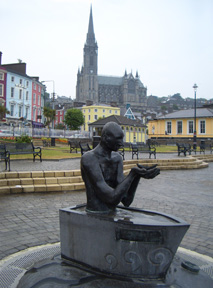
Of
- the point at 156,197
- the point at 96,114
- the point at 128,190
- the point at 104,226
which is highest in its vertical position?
the point at 96,114

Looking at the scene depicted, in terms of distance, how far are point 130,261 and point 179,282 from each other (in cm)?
61

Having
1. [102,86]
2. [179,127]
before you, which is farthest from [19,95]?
[102,86]

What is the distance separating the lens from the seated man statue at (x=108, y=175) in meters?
2.84

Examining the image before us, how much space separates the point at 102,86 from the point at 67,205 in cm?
14475

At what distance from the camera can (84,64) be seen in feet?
470

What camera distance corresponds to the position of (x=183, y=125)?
42.8 metres

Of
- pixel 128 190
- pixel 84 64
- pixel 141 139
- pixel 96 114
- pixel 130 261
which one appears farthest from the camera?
pixel 84 64

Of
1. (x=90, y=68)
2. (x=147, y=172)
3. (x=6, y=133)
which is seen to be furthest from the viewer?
(x=90, y=68)

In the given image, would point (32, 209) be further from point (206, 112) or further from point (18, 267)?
point (206, 112)

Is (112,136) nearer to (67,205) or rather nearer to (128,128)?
(67,205)

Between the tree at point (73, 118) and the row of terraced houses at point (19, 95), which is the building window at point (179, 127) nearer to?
the row of terraced houses at point (19, 95)

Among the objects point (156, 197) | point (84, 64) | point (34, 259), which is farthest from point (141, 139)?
point (84, 64)

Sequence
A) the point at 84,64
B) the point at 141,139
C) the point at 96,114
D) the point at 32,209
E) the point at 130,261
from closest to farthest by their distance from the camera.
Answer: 1. the point at 130,261
2. the point at 32,209
3. the point at 141,139
4. the point at 96,114
5. the point at 84,64

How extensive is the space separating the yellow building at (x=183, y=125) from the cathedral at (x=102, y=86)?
92697 mm
